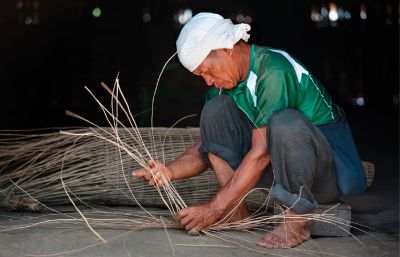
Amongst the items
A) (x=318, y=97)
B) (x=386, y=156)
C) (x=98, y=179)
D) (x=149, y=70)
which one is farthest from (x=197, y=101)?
(x=318, y=97)

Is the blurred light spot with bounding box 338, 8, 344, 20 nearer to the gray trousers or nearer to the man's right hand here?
the gray trousers

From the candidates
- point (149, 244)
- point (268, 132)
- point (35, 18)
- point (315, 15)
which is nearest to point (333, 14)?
point (315, 15)

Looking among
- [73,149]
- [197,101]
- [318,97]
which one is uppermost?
[318,97]

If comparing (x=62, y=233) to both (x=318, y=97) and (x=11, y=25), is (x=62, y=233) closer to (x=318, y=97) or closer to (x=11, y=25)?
(x=318, y=97)

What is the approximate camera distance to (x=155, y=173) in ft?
10.0

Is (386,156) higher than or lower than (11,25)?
lower

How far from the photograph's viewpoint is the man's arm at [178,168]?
3.04 metres

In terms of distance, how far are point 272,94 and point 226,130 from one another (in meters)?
→ 0.35

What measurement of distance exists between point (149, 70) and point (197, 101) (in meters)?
0.65

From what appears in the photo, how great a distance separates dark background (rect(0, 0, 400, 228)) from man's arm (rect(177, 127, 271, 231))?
91.6 inches

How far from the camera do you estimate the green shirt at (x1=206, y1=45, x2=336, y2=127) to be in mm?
2895

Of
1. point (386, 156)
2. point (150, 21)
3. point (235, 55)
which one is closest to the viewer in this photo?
point (235, 55)

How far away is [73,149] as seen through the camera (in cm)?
364

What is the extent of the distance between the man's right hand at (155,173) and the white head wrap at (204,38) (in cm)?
38
